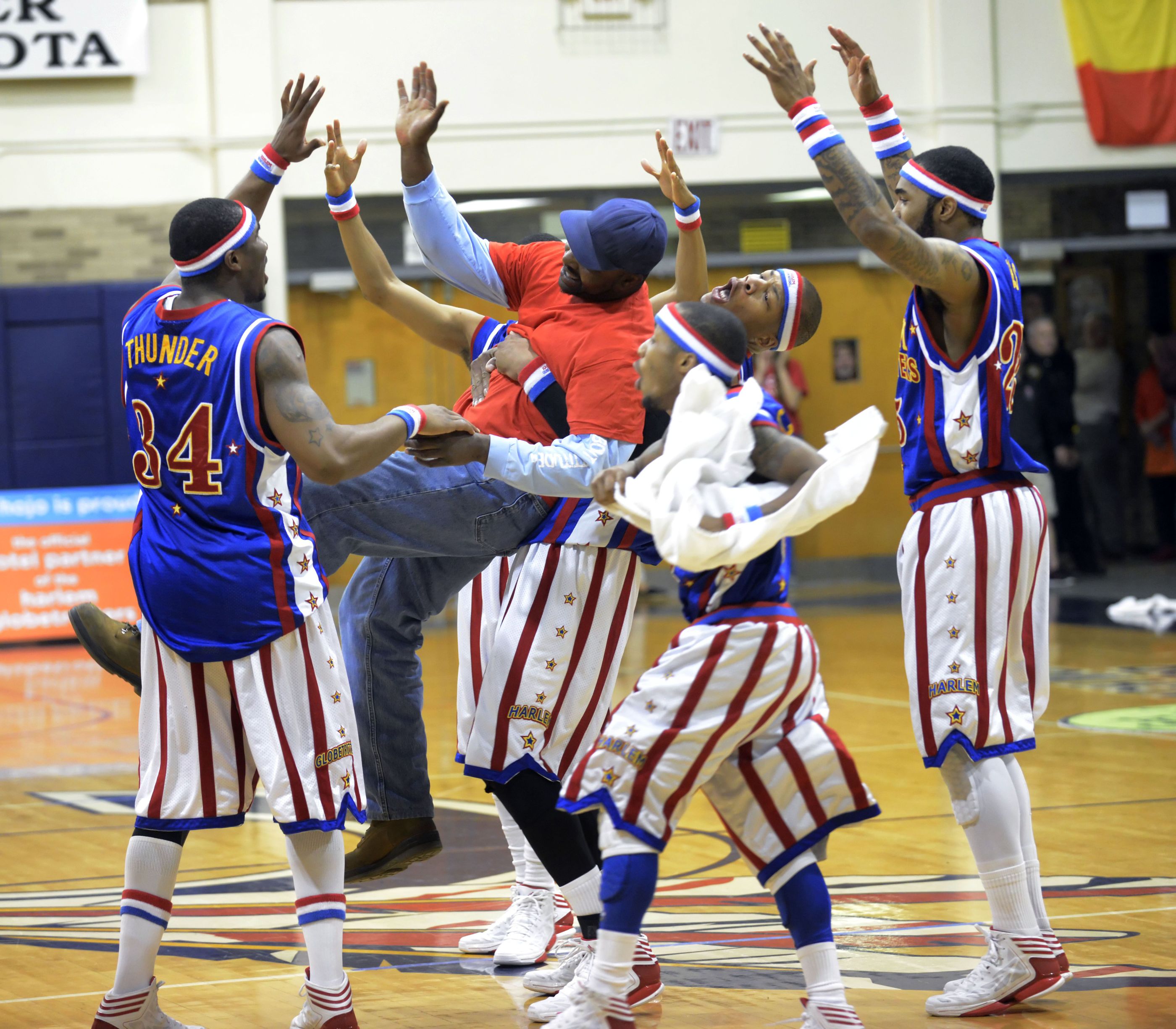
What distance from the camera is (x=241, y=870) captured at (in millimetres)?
5379

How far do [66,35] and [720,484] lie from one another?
39.6 ft

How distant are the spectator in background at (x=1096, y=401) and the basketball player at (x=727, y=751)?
12823mm

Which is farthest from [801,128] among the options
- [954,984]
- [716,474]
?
[954,984]

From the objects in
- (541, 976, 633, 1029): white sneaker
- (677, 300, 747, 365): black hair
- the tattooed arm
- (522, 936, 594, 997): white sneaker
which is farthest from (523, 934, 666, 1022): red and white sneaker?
(677, 300, 747, 365): black hair

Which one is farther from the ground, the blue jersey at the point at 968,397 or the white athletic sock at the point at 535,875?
the blue jersey at the point at 968,397

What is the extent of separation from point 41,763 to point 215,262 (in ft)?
15.8

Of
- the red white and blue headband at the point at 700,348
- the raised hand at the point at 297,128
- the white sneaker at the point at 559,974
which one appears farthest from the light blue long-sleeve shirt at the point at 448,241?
the white sneaker at the point at 559,974

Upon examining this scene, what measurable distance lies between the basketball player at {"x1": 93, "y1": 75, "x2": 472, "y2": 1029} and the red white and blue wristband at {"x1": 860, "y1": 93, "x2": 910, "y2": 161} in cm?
154

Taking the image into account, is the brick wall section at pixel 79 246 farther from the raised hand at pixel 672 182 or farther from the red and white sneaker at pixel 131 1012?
the red and white sneaker at pixel 131 1012

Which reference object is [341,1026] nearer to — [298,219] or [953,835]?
[953,835]

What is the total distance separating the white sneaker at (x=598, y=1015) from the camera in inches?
124

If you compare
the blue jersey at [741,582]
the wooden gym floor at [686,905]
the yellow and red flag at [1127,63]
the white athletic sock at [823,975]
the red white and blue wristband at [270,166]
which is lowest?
the wooden gym floor at [686,905]

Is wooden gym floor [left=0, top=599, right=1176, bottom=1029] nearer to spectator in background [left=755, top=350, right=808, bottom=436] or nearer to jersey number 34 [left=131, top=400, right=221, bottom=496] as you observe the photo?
jersey number 34 [left=131, top=400, right=221, bottom=496]

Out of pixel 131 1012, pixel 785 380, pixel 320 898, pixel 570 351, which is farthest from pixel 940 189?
pixel 785 380
